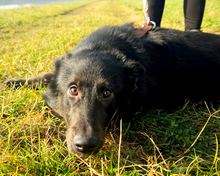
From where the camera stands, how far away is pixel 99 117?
6.19 ft

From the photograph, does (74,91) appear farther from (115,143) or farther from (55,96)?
(115,143)

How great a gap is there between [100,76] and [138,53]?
83 centimetres

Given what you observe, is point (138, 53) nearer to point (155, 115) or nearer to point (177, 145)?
point (155, 115)

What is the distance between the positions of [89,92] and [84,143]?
54 centimetres

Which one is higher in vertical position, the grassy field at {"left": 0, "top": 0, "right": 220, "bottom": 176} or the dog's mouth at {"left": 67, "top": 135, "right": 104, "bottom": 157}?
the dog's mouth at {"left": 67, "top": 135, "right": 104, "bottom": 157}

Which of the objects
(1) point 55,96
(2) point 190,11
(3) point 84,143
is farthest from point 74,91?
(2) point 190,11

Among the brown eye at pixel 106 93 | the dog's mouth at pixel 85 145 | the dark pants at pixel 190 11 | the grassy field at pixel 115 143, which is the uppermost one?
the dark pants at pixel 190 11

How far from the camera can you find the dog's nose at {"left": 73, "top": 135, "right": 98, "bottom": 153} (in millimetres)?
1586

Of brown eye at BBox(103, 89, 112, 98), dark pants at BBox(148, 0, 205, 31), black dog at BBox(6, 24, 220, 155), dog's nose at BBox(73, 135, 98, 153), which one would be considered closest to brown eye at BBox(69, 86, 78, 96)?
black dog at BBox(6, 24, 220, 155)

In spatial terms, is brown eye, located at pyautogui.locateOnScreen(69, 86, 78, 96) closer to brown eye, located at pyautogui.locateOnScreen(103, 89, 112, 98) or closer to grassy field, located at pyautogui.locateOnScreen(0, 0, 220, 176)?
brown eye, located at pyautogui.locateOnScreen(103, 89, 112, 98)

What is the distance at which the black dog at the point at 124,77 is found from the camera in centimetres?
190

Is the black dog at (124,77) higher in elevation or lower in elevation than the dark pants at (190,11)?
lower

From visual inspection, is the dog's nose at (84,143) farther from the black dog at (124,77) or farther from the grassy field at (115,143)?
the grassy field at (115,143)

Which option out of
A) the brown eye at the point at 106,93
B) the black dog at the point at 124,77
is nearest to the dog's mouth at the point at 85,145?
the black dog at the point at 124,77
